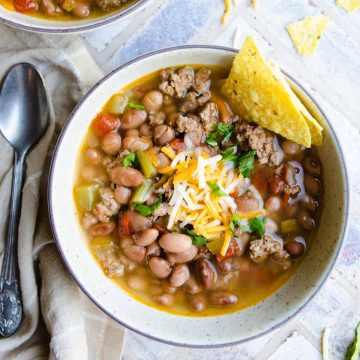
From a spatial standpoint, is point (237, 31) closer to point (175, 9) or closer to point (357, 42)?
point (175, 9)

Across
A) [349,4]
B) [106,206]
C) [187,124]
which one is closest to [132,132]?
[187,124]

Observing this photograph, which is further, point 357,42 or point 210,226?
point 357,42

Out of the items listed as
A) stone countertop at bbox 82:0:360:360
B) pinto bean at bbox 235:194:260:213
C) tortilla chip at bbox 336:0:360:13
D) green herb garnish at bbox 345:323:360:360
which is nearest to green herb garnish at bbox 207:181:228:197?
pinto bean at bbox 235:194:260:213

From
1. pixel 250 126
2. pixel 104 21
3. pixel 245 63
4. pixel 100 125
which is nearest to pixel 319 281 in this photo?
pixel 250 126

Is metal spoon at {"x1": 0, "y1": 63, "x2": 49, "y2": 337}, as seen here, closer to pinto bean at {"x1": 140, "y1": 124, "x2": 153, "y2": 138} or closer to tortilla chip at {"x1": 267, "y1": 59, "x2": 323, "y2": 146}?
pinto bean at {"x1": 140, "y1": 124, "x2": 153, "y2": 138}

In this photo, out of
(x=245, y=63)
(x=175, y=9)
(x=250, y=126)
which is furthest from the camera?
(x=175, y=9)

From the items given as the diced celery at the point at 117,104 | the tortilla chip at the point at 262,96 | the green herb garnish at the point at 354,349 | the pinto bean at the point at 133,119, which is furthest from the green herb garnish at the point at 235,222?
the green herb garnish at the point at 354,349
